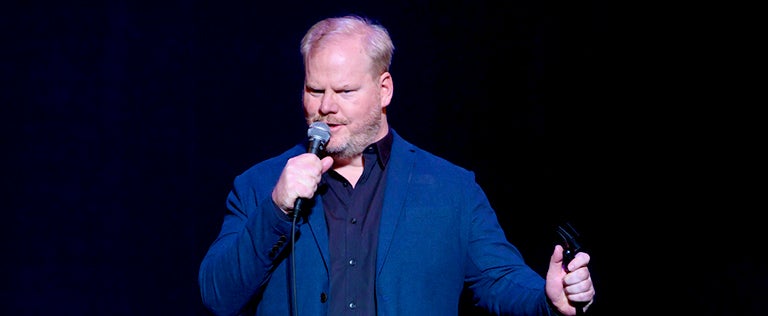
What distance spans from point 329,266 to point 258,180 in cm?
31

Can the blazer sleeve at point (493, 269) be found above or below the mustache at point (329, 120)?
below

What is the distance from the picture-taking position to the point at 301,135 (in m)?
2.80

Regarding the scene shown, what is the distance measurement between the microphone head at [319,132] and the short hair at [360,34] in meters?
0.29

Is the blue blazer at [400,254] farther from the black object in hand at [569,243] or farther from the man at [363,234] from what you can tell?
the black object in hand at [569,243]

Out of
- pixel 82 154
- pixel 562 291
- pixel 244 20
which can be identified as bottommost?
pixel 562 291

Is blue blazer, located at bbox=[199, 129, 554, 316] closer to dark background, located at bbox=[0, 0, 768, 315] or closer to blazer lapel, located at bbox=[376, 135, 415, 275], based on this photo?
blazer lapel, located at bbox=[376, 135, 415, 275]

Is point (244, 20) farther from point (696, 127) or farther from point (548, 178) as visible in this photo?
point (696, 127)

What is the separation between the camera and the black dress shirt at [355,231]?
6.36 ft

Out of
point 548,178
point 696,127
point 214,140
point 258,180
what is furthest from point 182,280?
point 696,127

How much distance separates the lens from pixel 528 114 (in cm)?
286

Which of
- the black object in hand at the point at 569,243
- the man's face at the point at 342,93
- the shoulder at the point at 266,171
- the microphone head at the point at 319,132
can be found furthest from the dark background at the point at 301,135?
the black object in hand at the point at 569,243

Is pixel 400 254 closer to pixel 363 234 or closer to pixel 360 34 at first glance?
pixel 363 234

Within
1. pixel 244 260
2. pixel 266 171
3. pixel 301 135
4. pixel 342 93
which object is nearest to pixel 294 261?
pixel 244 260

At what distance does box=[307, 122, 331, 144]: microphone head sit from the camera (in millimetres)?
1808
